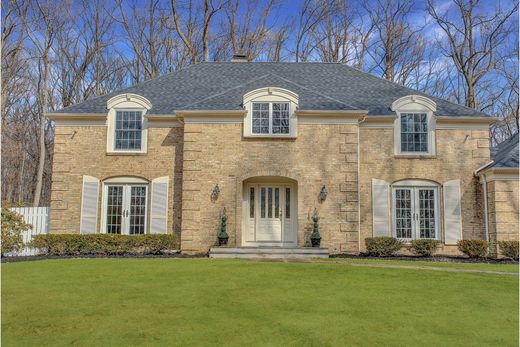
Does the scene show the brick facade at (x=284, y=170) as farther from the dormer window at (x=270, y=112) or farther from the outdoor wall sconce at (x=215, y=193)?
the dormer window at (x=270, y=112)

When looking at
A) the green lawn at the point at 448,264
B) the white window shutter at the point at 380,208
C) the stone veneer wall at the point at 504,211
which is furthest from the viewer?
the white window shutter at the point at 380,208

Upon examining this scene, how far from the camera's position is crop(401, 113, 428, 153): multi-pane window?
1656 centimetres

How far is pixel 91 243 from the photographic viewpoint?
47.7 ft

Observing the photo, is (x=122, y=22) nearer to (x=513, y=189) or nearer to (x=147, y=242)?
(x=147, y=242)

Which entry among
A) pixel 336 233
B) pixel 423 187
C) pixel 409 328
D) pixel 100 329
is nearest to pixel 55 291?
pixel 100 329

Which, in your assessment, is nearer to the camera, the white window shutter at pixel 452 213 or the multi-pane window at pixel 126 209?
the white window shutter at pixel 452 213

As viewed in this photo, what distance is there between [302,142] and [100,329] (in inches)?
427

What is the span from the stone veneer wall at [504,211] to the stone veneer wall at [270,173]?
15.1ft

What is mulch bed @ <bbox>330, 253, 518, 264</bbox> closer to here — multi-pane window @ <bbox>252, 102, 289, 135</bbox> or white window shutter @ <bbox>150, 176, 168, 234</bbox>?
multi-pane window @ <bbox>252, 102, 289, 135</bbox>

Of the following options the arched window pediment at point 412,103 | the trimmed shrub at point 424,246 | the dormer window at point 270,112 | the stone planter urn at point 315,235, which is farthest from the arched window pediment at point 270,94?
the trimmed shrub at point 424,246

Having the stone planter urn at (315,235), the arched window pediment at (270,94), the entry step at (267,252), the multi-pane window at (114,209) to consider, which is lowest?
the entry step at (267,252)

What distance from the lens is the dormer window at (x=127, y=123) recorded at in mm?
16672

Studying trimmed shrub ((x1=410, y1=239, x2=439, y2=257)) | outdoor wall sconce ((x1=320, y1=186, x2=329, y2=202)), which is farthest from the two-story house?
trimmed shrub ((x1=410, y1=239, x2=439, y2=257))

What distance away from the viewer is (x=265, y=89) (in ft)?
51.0
